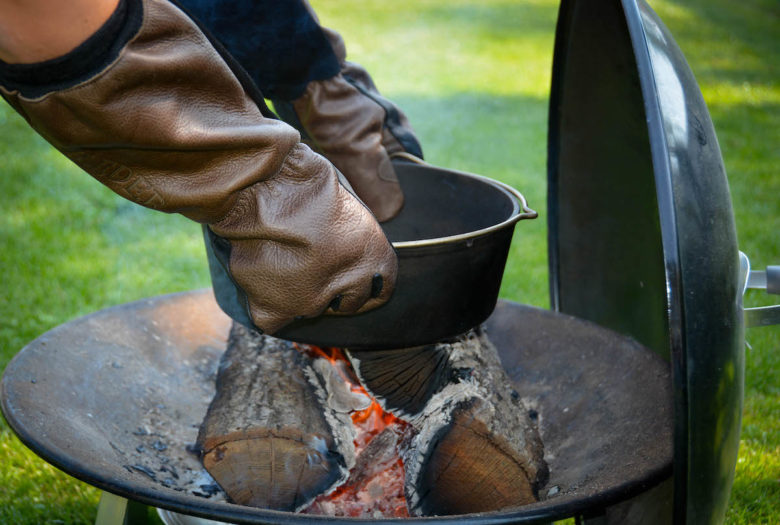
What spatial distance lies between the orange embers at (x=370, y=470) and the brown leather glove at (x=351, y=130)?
15.2 inches

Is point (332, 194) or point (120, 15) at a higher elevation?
point (120, 15)

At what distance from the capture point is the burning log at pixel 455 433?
1.51 meters

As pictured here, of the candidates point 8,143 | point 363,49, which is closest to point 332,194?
point 8,143

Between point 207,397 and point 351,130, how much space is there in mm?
708

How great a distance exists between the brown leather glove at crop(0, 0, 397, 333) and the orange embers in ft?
1.49

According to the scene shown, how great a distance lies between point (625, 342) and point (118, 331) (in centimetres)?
118

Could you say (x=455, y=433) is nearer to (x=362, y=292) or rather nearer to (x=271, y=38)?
(x=362, y=292)

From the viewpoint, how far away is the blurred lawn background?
7.48 feet

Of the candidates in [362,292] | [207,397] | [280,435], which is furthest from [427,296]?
[207,397]

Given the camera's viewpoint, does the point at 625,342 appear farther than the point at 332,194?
Yes

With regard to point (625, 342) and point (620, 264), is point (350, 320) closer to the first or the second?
point (625, 342)

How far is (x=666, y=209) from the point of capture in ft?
3.40

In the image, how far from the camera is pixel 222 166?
→ 1.10 metres

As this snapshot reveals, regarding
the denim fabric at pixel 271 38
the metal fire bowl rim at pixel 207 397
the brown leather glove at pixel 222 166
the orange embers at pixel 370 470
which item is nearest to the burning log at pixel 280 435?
the orange embers at pixel 370 470
